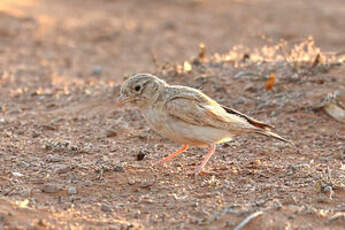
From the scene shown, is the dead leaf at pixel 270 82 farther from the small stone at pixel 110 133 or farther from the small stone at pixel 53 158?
the small stone at pixel 53 158

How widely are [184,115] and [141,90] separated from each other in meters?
0.57

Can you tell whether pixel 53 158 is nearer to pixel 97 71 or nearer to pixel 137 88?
pixel 137 88

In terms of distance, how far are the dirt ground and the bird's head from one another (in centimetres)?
74

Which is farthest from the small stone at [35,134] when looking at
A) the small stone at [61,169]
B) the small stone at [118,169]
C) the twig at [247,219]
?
the twig at [247,219]

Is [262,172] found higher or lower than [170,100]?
lower

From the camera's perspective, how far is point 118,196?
5.36 m

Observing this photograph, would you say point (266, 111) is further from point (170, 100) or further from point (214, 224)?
point (214, 224)

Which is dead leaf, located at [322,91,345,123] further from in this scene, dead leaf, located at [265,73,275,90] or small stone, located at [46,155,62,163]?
small stone, located at [46,155,62,163]

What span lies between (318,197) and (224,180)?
3.24ft

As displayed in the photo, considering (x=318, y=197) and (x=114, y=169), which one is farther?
(x=114, y=169)

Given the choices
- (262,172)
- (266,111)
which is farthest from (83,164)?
(266,111)

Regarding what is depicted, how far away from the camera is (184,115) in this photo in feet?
18.7

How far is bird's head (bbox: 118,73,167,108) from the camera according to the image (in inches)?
233

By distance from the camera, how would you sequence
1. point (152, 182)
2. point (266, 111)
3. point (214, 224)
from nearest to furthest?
point (214, 224)
point (152, 182)
point (266, 111)
